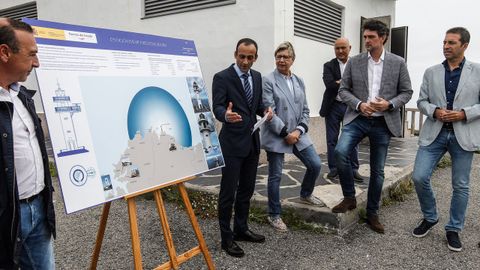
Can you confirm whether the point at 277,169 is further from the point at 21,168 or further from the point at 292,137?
the point at 21,168

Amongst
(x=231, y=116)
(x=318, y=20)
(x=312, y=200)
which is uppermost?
(x=318, y=20)

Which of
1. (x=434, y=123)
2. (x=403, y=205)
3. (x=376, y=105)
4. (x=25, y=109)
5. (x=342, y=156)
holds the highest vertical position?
(x=25, y=109)

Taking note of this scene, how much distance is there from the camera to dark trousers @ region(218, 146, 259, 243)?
10.8 ft

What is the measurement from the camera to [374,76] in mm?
3721

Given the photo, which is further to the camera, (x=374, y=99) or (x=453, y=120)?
(x=374, y=99)

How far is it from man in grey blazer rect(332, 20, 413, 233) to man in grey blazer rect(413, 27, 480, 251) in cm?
25

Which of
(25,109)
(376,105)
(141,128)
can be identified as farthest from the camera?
(376,105)

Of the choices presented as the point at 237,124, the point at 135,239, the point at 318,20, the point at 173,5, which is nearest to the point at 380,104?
the point at 237,124

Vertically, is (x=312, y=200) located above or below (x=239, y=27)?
below

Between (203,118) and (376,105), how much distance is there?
1750 mm

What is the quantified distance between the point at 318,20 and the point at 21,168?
21.9 feet

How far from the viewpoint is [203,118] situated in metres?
3.07

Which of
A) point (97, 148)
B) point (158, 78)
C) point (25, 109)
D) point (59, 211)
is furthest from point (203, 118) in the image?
point (59, 211)

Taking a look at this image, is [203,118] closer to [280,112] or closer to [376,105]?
[280,112]
